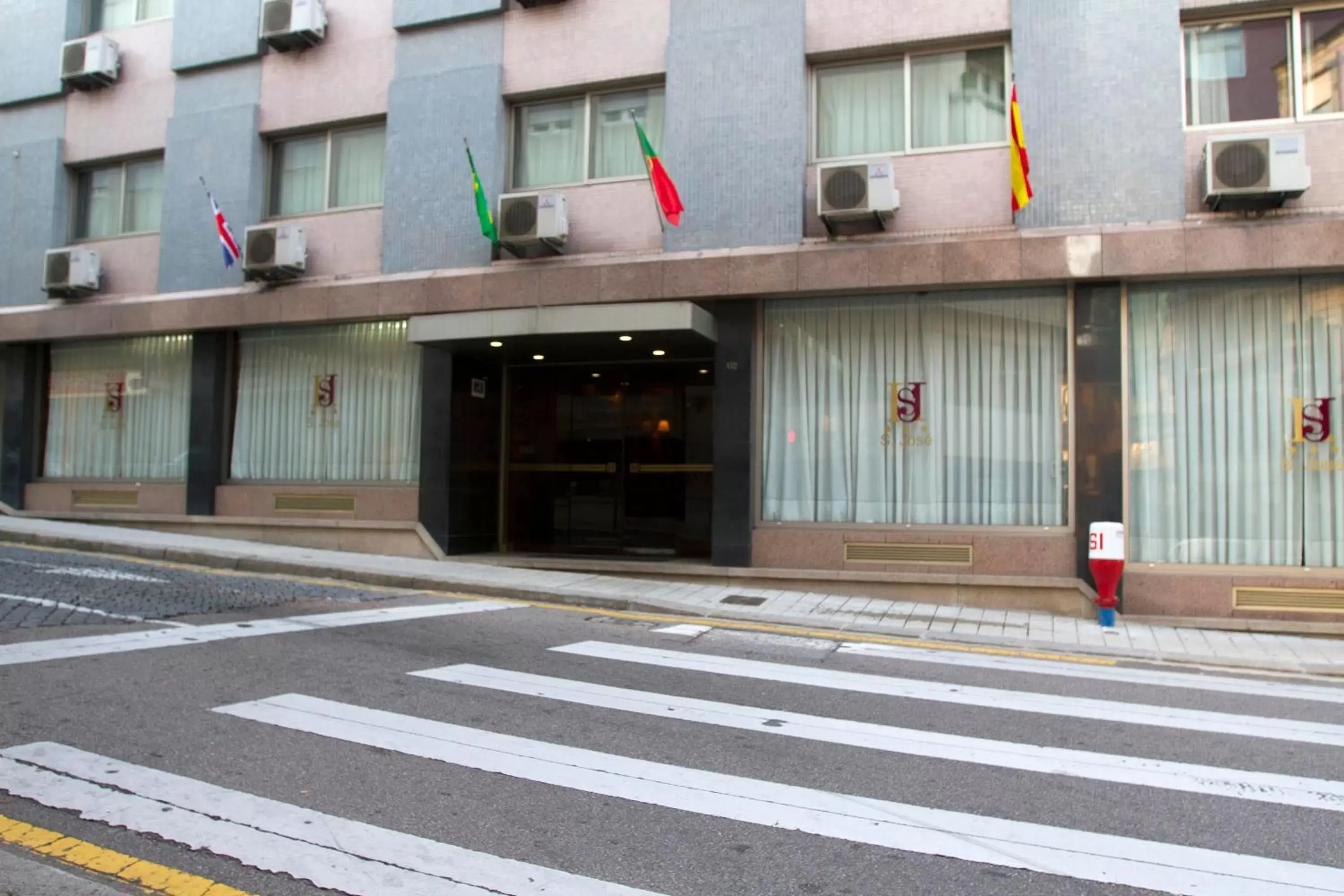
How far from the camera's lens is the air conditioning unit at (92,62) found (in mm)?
16891

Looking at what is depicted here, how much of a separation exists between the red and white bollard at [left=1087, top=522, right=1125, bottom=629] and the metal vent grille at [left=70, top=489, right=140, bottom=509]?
14.6 meters

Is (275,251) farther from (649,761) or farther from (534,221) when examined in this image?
(649,761)

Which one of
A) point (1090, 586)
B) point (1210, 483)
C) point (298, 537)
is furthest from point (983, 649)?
point (298, 537)

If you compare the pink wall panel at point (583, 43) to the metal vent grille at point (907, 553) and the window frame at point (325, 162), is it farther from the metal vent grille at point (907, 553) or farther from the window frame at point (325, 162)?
the metal vent grille at point (907, 553)

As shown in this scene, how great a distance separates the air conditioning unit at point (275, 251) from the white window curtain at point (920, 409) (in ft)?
24.2

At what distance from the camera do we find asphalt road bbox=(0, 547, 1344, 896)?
3.80 metres

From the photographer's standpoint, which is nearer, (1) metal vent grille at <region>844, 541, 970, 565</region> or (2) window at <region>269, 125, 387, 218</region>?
(1) metal vent grille at <region>844, 541, 970, 565</region>

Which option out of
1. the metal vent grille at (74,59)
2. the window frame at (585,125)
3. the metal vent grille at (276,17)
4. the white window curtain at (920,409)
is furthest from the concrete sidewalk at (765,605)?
the metal vent grille at (74,59)

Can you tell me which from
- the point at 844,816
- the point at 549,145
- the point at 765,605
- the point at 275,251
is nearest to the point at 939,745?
the point at 844,816

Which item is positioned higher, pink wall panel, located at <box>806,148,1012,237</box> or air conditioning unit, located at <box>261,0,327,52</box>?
air conditioning unit, located at <box>261,0,327,52</box>

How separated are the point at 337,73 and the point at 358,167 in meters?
1.49

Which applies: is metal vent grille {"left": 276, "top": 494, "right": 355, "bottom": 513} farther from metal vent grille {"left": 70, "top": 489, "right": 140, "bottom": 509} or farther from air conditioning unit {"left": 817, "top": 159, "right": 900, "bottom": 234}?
air conditioning unit {"left": 817, "top": 159, "right": 900, "bottom": 234}

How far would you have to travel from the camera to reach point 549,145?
46.1ft

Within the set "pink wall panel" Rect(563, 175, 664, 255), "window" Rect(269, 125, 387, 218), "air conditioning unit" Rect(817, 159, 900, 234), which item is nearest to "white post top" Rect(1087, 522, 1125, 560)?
"air conditioning unit" Rect(817, 159, 900, 234)
